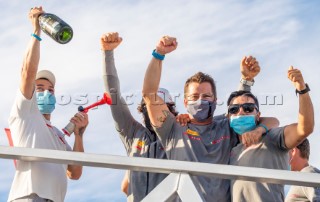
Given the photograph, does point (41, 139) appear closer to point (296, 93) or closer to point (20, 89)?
point (20, 89)

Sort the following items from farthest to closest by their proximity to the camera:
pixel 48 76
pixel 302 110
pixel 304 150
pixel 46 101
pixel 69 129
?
1. pixel 304 150
2. pixel 69 129
3. pixel 48 76
4. pixel 46 101
5. pixel 302 110

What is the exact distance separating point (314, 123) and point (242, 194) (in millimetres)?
834

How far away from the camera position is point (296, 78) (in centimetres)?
480

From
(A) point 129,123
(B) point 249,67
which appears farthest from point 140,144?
(B) point 249,67

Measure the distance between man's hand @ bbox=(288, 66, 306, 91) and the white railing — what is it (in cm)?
164

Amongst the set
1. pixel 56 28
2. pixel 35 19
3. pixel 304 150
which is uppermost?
pixel 35 19

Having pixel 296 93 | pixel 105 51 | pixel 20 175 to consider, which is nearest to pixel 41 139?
pixel 20 175

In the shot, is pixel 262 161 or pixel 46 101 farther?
pixel 46 101

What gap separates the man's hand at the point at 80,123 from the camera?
5.79 meters

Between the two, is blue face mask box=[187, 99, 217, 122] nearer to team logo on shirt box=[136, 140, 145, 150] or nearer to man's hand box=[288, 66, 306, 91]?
team logo on shirt box=[136, 140, 145, 150]

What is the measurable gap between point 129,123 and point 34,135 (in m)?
1.13

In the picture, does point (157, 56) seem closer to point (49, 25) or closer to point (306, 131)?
point (49, 25)

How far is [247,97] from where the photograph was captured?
17.0 feet

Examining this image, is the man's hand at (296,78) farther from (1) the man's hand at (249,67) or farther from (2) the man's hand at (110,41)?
(2) the man's hand at (110,41)
